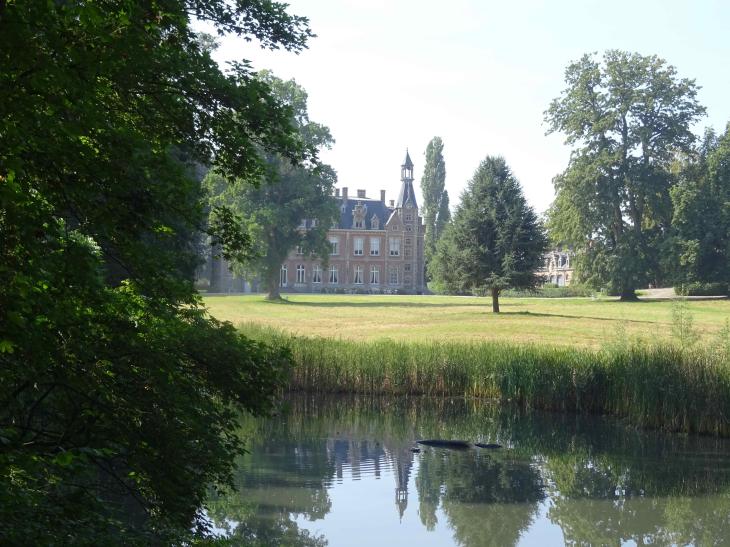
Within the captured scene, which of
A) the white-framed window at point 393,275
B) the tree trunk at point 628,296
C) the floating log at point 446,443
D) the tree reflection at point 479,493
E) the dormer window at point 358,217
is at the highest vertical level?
the dormer window at point 358,217

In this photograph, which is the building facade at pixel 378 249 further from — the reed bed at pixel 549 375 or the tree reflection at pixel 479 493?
the tree reflection at pixel 479 493

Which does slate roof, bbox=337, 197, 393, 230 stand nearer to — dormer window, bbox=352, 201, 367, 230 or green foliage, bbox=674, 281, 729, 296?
dormer window, bbox=352, 201, 367, 230

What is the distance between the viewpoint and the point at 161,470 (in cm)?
534

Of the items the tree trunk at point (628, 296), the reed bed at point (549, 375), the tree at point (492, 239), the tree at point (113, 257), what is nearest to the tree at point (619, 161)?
the tree trunk at point (628, 296)

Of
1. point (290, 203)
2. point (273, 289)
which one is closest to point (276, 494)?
point (290, 203)

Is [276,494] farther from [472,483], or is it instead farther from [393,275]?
[393,275]

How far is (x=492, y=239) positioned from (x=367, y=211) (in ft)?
135

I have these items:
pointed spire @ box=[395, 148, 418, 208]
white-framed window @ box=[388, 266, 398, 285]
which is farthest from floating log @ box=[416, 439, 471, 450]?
pointed spire @ box=[395, 148, 418, 208]

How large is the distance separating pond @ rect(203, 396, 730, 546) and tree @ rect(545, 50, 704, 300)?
3048 centimetres

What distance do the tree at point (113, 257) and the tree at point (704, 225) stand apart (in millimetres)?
39255

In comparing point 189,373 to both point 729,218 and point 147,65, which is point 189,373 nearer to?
point 147,65

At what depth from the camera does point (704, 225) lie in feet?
144

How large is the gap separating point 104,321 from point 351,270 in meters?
70.6

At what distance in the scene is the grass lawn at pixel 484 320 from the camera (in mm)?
27312
